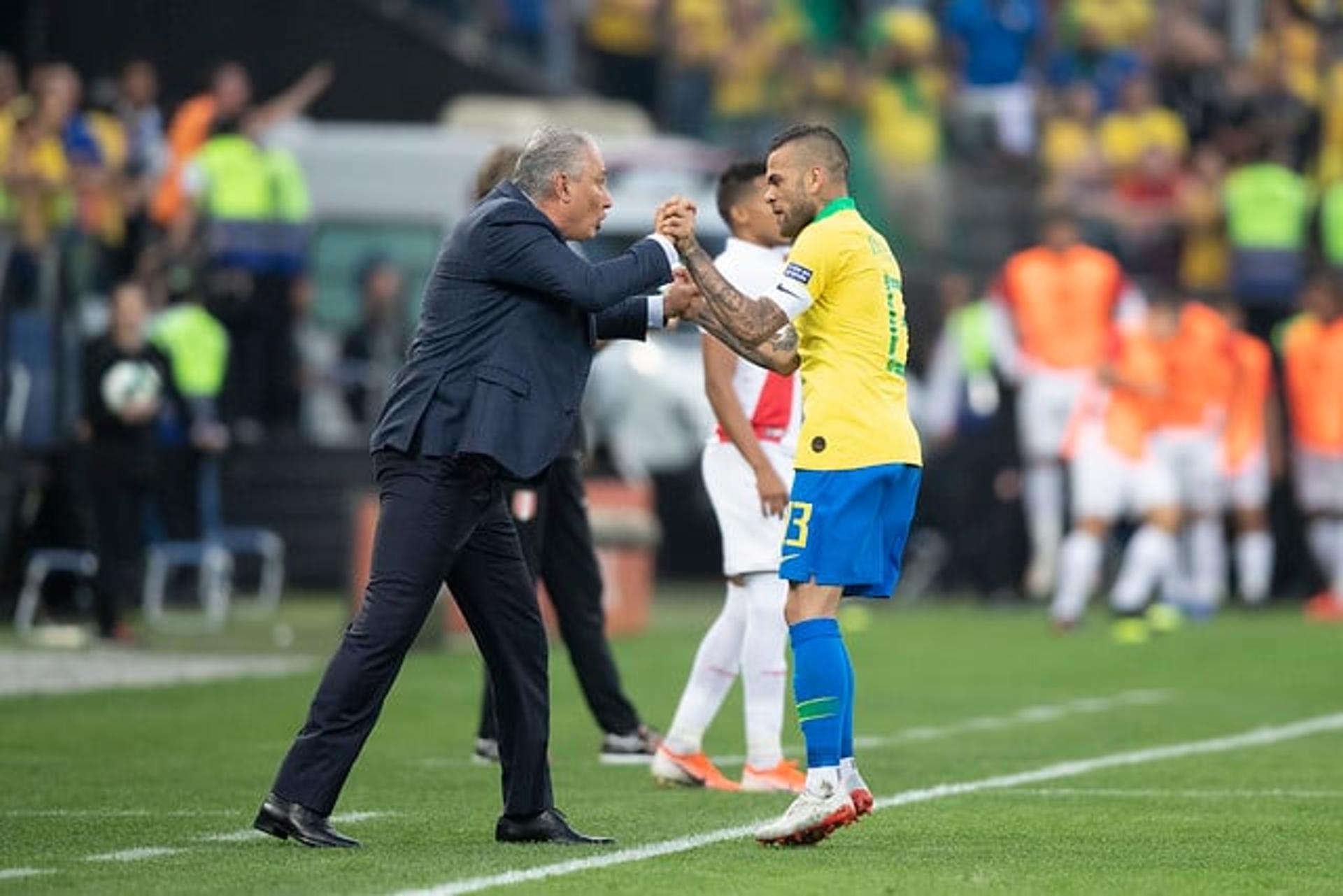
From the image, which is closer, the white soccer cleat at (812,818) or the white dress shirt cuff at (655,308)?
the white soccer cleat at (812,818)

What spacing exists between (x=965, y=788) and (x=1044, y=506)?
14991mm

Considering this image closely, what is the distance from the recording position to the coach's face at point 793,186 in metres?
10.6

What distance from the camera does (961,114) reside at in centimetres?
3241

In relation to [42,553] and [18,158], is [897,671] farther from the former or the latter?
[18,158]

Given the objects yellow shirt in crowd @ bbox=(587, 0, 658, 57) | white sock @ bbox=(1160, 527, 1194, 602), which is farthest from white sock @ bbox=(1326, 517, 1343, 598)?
yellow shirt in crowd @ bbox=(587, 0, 658, 57)

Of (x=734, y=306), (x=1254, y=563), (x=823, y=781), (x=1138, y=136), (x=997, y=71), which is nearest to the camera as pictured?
(x=823, y=781)

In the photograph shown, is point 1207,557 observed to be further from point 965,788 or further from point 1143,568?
point 965,788

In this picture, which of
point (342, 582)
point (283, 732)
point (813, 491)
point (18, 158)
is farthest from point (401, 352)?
point (813, 491)

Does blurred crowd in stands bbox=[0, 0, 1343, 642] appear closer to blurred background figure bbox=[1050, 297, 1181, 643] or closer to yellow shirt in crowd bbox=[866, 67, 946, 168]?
yellow shirt in crowd bbox=[866, 67, 946, 168]

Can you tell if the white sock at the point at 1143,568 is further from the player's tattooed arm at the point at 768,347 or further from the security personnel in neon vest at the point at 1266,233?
the player's tattooed arm at the point at 768,347

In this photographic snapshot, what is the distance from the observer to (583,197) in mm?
10375

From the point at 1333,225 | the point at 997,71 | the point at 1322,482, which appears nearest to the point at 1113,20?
the point at 997,71

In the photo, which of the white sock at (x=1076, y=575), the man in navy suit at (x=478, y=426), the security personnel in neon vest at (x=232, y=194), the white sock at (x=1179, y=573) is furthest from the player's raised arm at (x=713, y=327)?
the security personnel in neon vest at (x=232, y=194)

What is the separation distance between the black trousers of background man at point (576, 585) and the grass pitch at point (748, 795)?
0.30 metres
